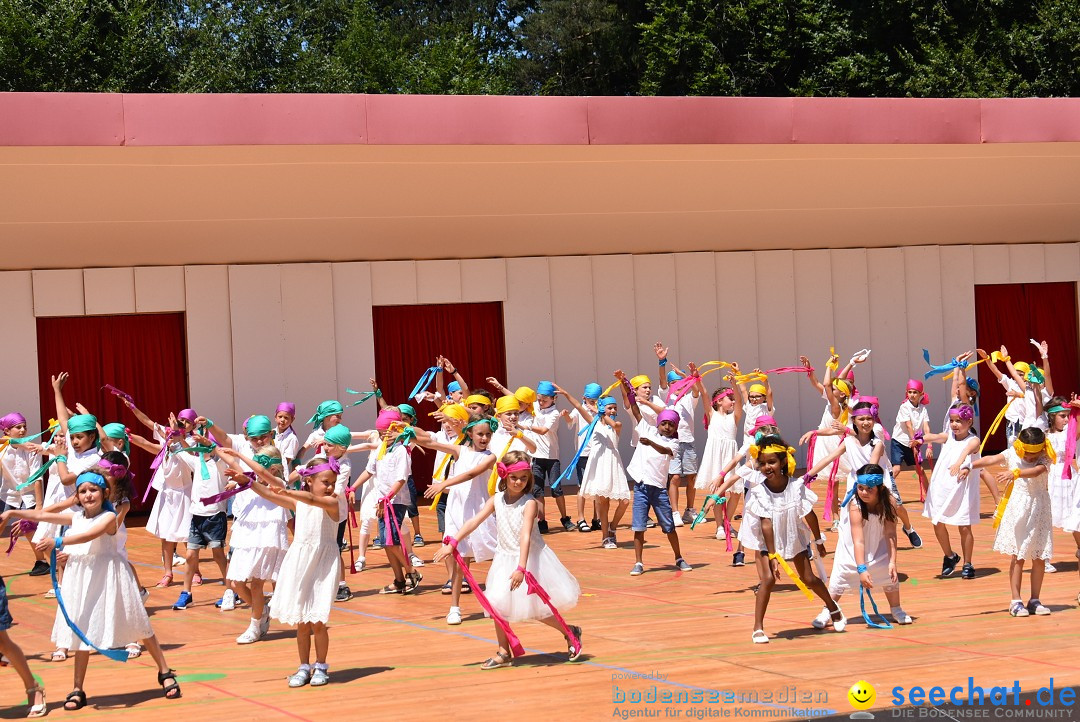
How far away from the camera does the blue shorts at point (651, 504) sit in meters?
11.6

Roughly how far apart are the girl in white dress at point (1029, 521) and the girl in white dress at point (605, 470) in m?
4.56

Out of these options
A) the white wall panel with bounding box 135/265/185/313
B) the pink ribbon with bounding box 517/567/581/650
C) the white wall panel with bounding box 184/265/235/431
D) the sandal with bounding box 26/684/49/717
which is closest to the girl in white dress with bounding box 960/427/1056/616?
the pink ribbon with bounding box 517/567/581/650

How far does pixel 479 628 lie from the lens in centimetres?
952

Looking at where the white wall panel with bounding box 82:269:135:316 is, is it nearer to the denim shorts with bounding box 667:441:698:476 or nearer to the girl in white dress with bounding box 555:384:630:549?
the girl in white dress with bounding box 555:384:630:549

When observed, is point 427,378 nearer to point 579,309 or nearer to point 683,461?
point 579,309

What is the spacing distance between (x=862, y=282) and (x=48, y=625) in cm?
1352

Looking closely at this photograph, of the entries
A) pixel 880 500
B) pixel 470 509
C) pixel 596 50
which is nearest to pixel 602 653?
pixel 880 500

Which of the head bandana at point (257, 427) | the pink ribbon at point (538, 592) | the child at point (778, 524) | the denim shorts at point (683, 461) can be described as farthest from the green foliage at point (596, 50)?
the pink ribbon at point (538, 592)

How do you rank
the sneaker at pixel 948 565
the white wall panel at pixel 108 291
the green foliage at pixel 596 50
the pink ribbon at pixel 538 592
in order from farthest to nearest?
the green foliage at pixel 596 50
the white wall panel at pixel 108 291
the sneaker at pixel 948 565
the pink ribbon at pixel 538 592

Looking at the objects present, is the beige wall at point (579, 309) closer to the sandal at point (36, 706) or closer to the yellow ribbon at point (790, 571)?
the sandal at point (36, 706)

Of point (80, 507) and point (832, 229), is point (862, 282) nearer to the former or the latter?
point (832, 229)

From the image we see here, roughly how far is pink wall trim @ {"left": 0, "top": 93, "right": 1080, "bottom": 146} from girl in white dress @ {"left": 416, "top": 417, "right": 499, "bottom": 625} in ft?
15.6

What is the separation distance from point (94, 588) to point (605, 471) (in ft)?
21.2

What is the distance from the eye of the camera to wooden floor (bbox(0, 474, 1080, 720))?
727 cm
